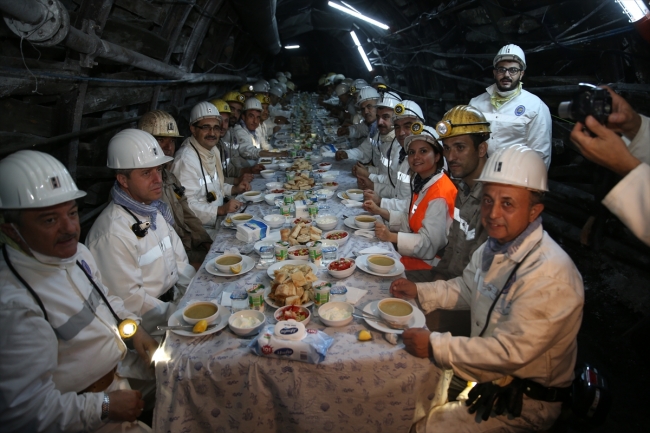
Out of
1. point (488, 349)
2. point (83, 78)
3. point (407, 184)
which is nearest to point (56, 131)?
point (83, 78)

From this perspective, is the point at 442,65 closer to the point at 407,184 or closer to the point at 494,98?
the point at 494,98

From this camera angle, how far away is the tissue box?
345 cm

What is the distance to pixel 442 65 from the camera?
9.58 metres

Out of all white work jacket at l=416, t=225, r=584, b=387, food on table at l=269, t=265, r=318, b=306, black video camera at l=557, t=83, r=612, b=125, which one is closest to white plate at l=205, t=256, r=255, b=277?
food on table at l=269, t=265, r=318, b=306

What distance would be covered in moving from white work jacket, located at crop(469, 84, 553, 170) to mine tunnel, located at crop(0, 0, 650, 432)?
25mm

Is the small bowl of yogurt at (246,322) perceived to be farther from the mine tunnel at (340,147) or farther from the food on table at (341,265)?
the food on table at (341,265)

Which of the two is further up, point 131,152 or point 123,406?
point 131,152

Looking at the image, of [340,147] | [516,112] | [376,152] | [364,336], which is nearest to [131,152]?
[364,336]


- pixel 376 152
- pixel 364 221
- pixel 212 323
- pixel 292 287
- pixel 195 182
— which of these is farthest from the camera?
pixel 376 152

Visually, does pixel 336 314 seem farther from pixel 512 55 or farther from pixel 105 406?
pixel 512 55

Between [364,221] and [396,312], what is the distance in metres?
1.56

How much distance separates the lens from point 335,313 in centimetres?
232

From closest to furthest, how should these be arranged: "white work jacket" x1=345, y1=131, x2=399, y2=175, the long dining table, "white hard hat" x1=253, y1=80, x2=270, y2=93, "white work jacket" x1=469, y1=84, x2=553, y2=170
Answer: the long dining table → "white work jacket" x1=469, y1=84, x2=553, y2=170 → "white work jacket" x1=345, y1=131, x2=399, y2=175 → "white hard hat" x1=253, y1=80, x2=270, y2=93

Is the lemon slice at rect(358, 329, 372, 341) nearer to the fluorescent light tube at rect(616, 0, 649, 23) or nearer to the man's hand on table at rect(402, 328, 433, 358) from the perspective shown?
the man's hand on table at rect(402, 328, 433, 358)
